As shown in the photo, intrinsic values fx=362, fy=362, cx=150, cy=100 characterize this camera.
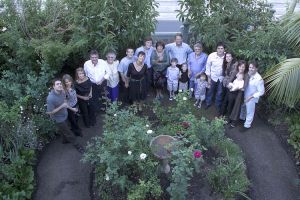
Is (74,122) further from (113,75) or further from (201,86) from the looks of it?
(201,86)

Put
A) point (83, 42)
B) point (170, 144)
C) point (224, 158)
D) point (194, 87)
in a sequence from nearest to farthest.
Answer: point (170, 144) < point (224, 158) < point (83, 42) < point (194, 87)

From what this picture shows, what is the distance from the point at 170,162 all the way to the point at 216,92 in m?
2.52

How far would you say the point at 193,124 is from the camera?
6504mm

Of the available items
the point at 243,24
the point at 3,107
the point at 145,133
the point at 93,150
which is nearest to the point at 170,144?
the point at 145,133

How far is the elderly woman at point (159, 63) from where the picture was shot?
7969 mm

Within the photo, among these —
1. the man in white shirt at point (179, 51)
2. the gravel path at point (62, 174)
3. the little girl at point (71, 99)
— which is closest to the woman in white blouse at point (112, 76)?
the little girl at point (71, 99)

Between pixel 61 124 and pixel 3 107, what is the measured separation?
113cm

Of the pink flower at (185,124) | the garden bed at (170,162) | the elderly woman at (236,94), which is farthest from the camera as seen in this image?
the elderly woman at (236,94)

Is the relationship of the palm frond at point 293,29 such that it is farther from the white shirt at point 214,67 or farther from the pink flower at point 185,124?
the pink flower at point 185,124

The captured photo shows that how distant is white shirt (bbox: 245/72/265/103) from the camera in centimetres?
→ 719

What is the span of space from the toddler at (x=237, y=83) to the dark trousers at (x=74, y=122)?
324 centimetres

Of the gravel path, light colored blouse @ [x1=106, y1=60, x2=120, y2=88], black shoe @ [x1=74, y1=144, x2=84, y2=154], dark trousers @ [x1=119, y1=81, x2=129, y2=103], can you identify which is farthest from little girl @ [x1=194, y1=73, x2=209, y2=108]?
black shoe @ [x1=74, y1=144, x2=84, y2=154]

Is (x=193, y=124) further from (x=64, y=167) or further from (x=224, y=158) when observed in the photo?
(x=64, y=167)

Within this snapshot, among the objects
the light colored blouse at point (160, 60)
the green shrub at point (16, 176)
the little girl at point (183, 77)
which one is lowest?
the green shrub at point (16, 176)
